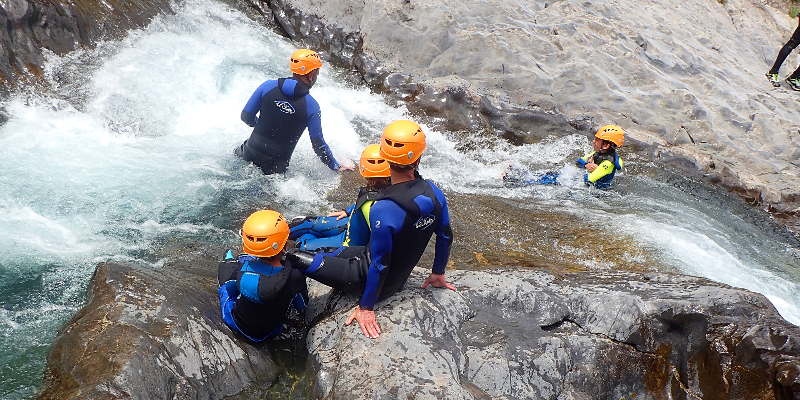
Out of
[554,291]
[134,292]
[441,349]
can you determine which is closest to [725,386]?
[554,291]

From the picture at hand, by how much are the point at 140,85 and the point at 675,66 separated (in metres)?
9.18

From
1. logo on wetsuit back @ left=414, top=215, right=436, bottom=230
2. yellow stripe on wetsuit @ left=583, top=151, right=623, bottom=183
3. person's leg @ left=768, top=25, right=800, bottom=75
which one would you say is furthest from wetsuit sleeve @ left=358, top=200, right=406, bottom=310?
person's leg @ left=768, top=25, right=800, bottom=75

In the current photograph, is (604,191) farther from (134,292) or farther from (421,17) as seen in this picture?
(134,292)

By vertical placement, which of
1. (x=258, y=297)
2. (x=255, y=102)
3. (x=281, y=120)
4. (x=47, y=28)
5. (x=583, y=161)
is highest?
(x=258, y=297)

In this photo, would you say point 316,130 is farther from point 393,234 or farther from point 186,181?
point 393,234

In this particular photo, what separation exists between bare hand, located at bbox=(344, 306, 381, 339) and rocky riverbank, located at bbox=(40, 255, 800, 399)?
→ 0.04 metres

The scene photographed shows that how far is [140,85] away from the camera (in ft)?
28.9

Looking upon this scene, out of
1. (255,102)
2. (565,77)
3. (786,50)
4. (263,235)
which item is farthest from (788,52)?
(263,235)

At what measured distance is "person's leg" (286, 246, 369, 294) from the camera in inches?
174

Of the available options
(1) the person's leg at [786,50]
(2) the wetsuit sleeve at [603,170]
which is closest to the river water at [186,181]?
(2) the wetsuit sleeve at [603,170]

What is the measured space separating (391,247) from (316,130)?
2.97 meters

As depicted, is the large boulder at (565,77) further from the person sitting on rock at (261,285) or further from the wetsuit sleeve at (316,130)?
the person sitting on rock at (261,285)

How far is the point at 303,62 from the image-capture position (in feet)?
20.7

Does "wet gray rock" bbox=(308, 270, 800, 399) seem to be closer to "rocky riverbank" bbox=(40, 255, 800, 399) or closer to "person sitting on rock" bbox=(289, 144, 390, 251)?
"rocky riverbank" bbox=(40, 255, 800, 399)
